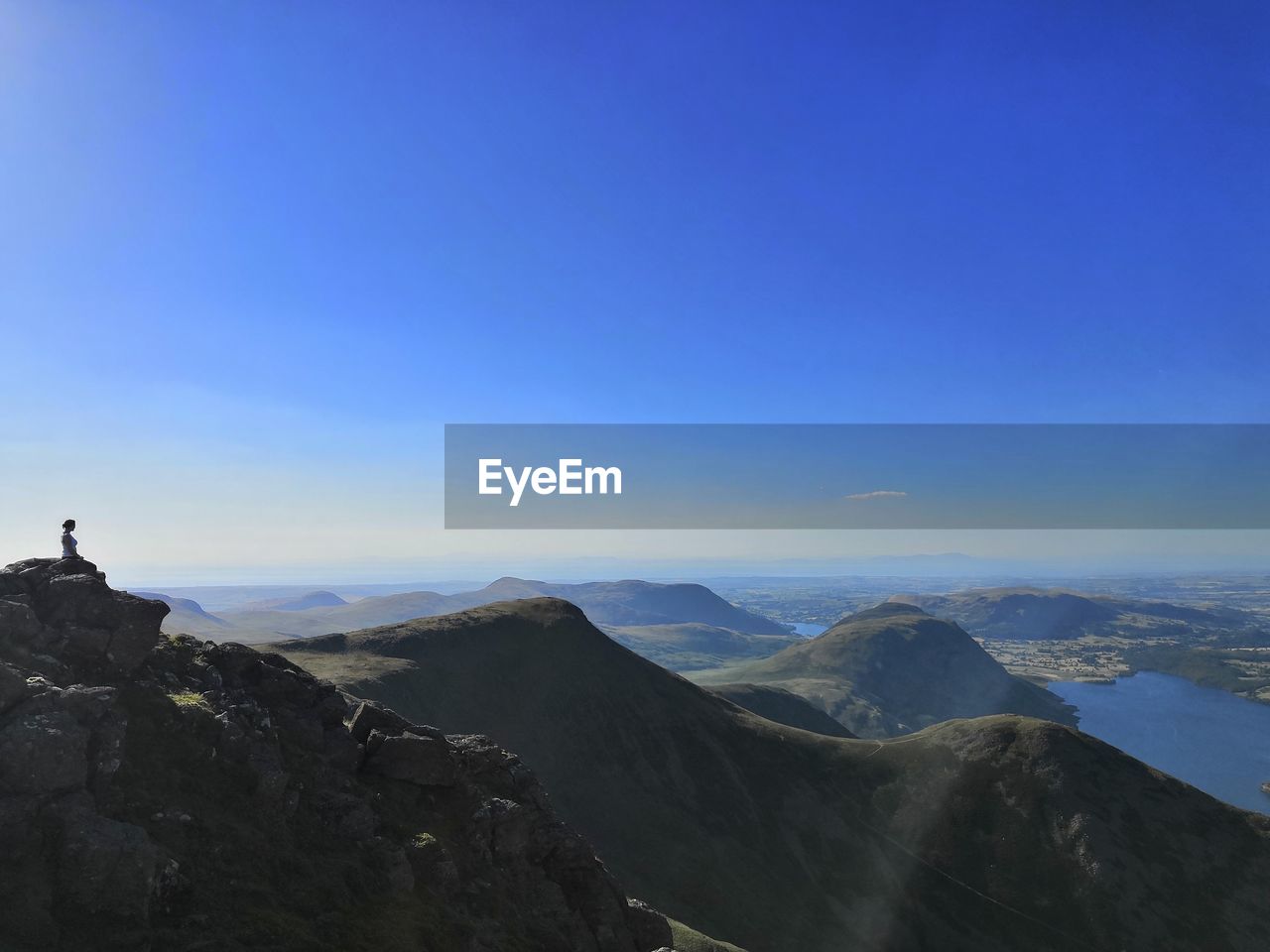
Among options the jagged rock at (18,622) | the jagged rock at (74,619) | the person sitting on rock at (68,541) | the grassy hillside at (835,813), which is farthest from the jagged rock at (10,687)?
the grassy hillside at (835,813)

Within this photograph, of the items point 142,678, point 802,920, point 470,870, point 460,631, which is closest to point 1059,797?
point 802,920

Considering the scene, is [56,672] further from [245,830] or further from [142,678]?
[245,830]

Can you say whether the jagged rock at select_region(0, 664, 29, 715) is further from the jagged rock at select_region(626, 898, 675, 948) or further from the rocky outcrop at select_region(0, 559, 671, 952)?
the jagged rock at select_region(626, 898, 675, 948)

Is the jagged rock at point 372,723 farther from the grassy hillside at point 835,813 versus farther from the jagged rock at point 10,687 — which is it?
the grassy hillside at point 835,813

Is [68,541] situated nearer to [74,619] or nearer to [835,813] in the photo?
[74,619]

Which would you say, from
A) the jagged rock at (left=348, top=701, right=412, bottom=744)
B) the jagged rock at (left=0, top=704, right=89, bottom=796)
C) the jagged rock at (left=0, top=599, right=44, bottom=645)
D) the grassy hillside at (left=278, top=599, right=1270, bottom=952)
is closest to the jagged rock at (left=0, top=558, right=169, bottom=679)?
the jagged rock at (left=0, top=599, right=44, bottom=645)
